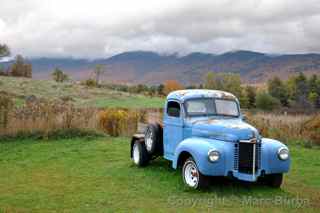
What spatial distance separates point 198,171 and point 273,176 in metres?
1.71

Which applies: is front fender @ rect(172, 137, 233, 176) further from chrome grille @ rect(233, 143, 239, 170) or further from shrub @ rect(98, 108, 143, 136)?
shrub @ rect(98, 108, 143, 136)

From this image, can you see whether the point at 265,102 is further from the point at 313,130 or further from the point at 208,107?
the point at 208,107

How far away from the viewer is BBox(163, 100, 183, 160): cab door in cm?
947

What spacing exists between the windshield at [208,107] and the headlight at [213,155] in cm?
156

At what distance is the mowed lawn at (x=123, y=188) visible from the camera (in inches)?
286

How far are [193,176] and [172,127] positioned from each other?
5.30 feet

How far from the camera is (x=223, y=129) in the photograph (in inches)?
325

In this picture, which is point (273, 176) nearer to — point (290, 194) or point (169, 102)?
point (290, 194)

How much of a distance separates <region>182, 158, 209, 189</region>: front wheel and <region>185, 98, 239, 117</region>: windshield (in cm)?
127

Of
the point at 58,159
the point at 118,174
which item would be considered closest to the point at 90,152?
the point at 58,159

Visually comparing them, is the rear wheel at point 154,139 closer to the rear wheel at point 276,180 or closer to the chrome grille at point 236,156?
the chrome grille at point 236,156

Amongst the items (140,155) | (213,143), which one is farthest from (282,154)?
(140,155)

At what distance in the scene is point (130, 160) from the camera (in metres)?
12.1

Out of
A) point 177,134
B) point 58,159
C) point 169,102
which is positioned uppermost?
point 169,102
